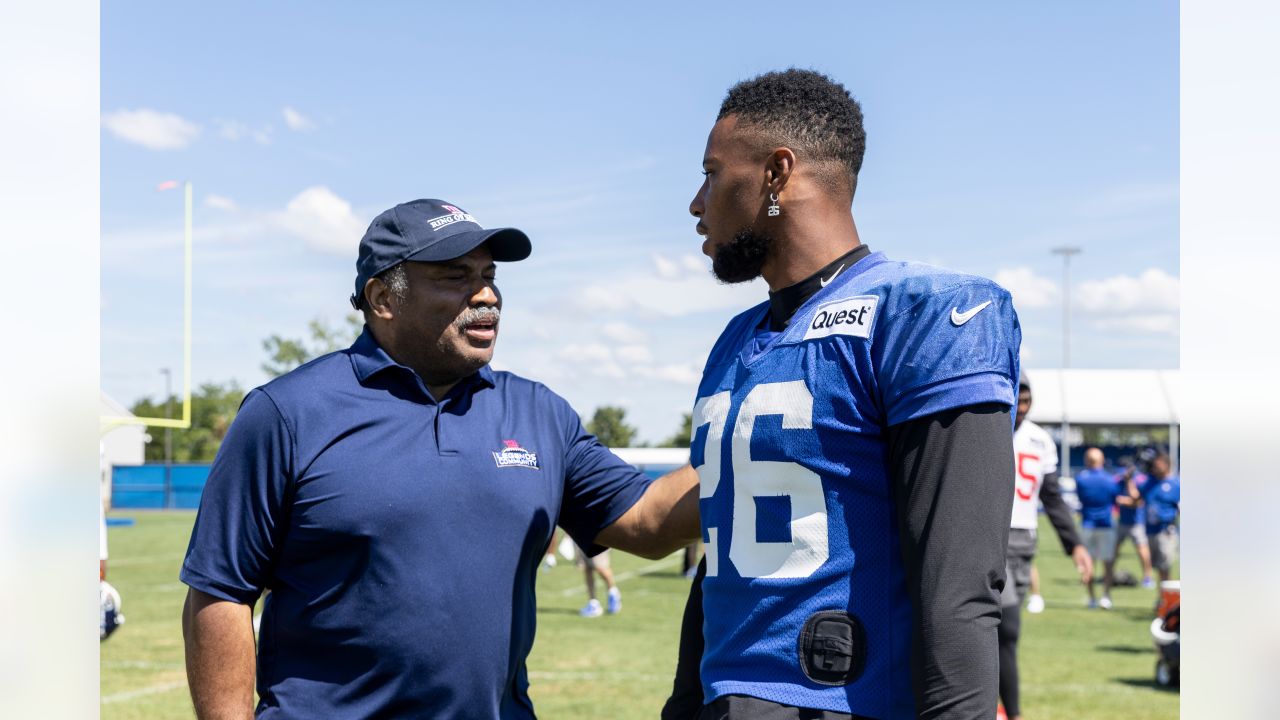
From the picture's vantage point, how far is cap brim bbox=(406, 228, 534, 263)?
9.90 ft

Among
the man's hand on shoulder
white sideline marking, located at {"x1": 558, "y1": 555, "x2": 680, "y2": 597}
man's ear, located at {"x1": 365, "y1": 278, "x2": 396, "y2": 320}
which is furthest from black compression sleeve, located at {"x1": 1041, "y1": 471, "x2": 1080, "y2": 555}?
white sideline marking, located at {"x1": 558, "y1": 555, "x2": 680, "y2": 597}

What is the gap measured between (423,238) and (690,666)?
123 cm

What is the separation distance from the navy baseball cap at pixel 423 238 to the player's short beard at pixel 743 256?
707 mm

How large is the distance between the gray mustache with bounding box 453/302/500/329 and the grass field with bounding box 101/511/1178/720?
504cm

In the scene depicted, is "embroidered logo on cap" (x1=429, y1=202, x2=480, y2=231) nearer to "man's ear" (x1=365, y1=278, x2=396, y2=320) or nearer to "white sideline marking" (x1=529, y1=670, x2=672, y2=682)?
"man's ear" (x1=365, y1=278, x2=396, y2=320)

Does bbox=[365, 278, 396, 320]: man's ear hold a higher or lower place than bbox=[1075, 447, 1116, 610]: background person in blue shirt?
higher

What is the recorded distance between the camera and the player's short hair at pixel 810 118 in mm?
2482

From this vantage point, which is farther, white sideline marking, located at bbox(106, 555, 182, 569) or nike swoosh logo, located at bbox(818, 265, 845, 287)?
white sideline marking, located at bbox(106, 555, 182, 569)

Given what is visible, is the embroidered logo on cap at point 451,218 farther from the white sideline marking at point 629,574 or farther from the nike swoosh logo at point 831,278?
the white sideline marking at point 629,574

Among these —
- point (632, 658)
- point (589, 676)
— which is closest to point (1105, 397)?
point (632, 658)

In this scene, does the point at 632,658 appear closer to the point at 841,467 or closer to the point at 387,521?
the point at 387,521

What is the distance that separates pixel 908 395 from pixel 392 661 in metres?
1.40

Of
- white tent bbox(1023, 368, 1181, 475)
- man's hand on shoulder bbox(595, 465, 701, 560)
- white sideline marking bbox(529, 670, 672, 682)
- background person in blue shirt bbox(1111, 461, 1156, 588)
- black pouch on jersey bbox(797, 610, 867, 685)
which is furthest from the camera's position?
white tent bbox(1023, 368, 1181, 475)

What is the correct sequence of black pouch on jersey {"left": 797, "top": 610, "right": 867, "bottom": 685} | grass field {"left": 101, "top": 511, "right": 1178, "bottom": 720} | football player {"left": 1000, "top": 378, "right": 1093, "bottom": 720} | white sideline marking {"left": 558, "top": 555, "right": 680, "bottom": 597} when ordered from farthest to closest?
white sideline marking {"left": 558, "top": 555, "right": 680, "bottom": 597} → grass field {"left": 101, "top": 511, "right": 1178, "bottom": 720} → football player {"left": 1000, "top": 378, "right": 1093, "bottom": 720} → black pouch on jersey {"left": 797, "top": 610, "right": 867, "bottom": 685}
